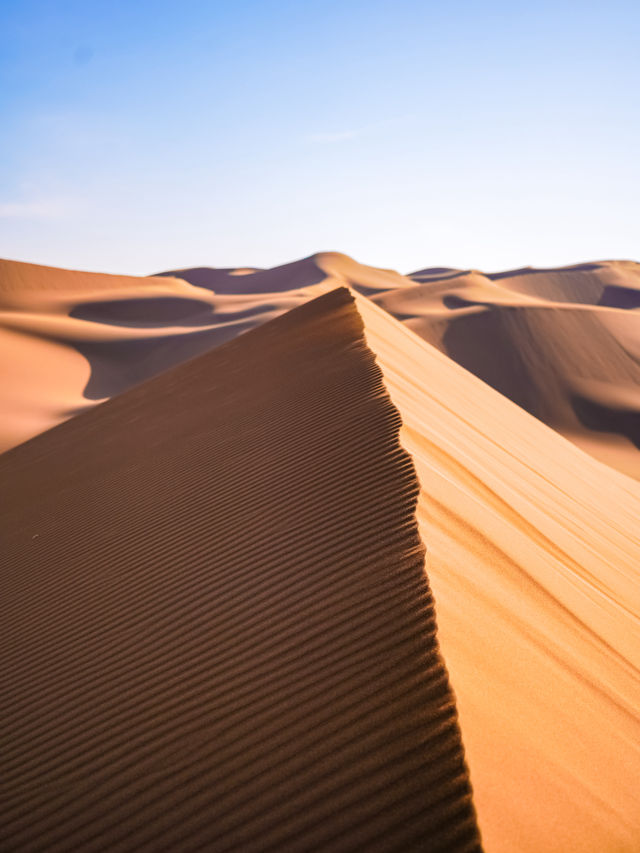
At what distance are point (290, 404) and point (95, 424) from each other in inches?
180

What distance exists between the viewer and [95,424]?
9875 millimetres

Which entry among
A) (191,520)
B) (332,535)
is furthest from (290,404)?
(332,535)

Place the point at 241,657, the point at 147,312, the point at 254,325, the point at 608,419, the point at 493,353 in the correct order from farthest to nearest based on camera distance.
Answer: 1. the point at 147,312
2. the point at 254,325
3. the point at 493,353
4. the point at 608,419
5. the point at 241,657

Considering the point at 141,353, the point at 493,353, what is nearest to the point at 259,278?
the point at 141,353

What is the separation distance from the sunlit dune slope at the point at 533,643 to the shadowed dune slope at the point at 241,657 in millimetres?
135

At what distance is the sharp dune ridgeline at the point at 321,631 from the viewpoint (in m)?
2.19

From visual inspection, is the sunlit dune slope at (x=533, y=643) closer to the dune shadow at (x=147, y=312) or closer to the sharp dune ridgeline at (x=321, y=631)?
the sharp dune ridgeline at (x=321, y=631)

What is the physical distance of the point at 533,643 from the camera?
295 cm

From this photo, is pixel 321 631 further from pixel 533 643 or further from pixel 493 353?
pixel 493 353

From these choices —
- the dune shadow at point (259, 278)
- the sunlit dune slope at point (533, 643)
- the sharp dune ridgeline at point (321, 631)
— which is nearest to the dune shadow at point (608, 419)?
the sharp dune ridgeline at point (321, 631)

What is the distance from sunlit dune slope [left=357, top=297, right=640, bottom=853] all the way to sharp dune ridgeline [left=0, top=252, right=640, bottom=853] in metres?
0.01

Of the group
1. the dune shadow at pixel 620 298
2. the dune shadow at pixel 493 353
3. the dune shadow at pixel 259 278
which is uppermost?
the dune shadow at pixel 259 278

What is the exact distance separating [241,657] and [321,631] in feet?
1.33

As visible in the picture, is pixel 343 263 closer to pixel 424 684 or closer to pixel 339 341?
pixel 339 341
